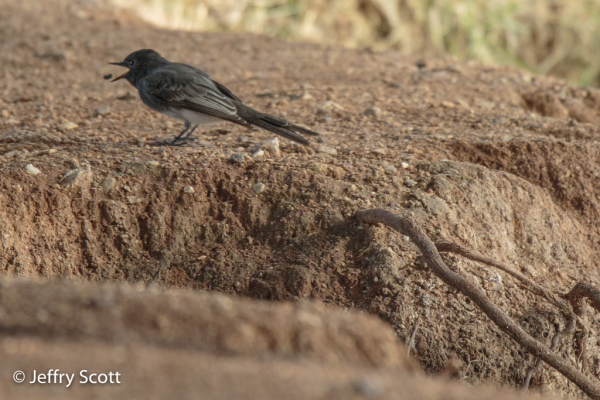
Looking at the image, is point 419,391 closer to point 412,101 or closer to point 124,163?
point 124,163

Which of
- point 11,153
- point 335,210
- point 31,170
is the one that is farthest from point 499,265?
point 11,153

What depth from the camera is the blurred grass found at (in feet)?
29.8

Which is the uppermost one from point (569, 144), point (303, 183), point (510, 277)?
point (569, 144)

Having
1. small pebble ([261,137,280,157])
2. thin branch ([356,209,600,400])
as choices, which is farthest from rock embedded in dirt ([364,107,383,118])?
thin branch ([356,209,600,400])

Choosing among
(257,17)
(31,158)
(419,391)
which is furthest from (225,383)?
(257,17)

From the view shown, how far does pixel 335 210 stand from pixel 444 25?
690cm

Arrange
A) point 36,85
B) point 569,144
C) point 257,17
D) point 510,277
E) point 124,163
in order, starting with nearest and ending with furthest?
point 510,277
point 124,163
point 569,144
point 36,85
point 257,17

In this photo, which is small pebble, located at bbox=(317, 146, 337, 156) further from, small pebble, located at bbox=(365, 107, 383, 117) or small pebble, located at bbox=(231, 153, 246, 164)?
small pebble, located at bbox=(365, 107, 383, 117)

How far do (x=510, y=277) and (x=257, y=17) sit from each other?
662cm

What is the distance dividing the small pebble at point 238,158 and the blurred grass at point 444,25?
5.40 m

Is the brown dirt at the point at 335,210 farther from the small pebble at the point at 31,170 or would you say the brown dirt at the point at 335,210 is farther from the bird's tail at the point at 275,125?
the bird's tail at the point at 275,125

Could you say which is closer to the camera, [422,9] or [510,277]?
[510,277]

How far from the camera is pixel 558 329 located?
317 cm

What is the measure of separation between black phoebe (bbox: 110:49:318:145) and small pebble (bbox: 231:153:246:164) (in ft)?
0.86
